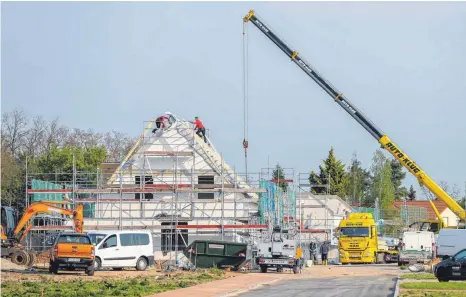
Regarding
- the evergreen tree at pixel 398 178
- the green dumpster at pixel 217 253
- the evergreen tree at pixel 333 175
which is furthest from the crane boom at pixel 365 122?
the evergreen tree at pixel 398 178

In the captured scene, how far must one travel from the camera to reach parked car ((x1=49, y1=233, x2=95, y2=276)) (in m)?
37.1

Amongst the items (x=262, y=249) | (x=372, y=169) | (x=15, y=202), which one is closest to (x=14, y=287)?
(x=262, y=249)

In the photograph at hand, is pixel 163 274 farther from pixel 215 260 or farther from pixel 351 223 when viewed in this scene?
pixel 351 223

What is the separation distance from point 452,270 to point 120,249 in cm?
1453

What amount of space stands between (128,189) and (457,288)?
2693 cm

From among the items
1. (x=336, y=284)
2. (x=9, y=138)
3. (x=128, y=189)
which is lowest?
(x=336, y=284)

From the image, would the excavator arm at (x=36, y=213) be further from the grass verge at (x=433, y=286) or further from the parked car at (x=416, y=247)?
the grass verge at (x=433, y=286)

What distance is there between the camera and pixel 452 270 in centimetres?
3497

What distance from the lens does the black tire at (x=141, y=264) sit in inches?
1661

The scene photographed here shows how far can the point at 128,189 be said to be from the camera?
2127 inches

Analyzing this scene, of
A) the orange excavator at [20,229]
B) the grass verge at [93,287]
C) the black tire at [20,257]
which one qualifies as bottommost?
the grass verge at [93,287]

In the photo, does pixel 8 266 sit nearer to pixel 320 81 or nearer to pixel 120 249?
pixel 120 249

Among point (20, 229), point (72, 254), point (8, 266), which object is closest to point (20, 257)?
point (8, 266)

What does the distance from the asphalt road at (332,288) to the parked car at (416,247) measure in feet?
41.2
